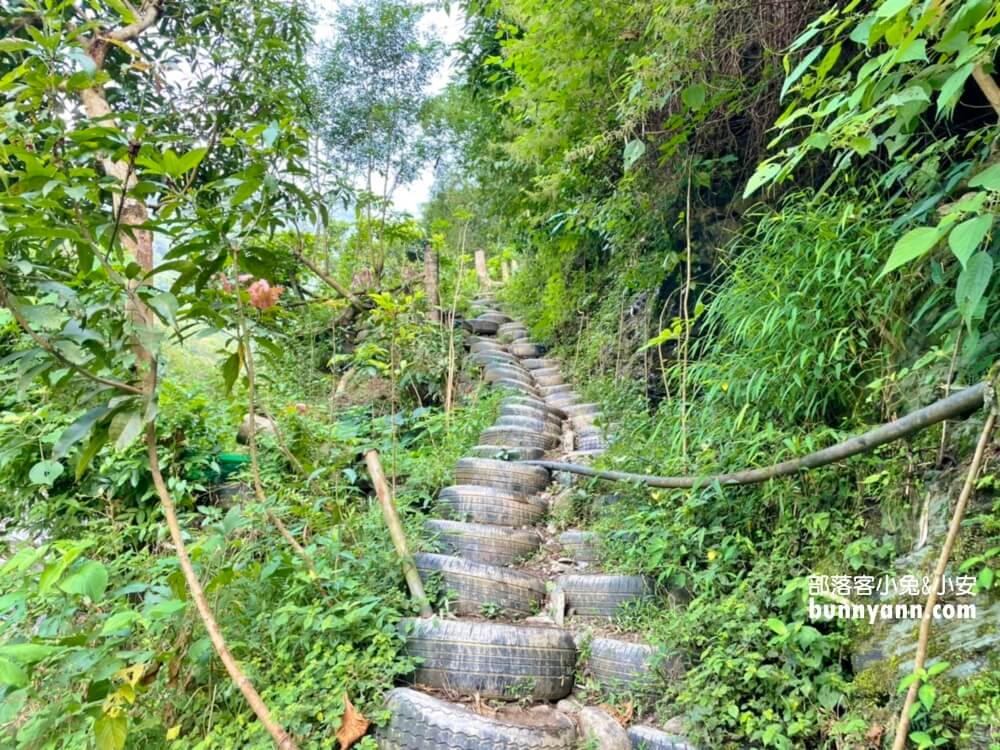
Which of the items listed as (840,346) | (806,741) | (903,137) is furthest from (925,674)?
(903,137)

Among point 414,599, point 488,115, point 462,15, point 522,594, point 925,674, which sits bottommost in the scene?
point 522,594

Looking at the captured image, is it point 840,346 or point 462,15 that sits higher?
point 462,15

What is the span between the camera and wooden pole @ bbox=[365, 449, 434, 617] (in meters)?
2.16

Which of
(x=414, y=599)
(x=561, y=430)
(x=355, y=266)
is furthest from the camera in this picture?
(x=355, y=266)

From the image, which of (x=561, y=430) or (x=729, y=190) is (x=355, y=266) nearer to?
(x=561, y=430)

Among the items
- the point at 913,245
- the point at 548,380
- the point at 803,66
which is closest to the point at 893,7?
the point at 803,66

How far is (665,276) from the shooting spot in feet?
11.8

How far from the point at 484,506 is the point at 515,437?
0.89 metres

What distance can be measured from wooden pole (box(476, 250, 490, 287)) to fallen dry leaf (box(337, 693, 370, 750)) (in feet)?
33.2

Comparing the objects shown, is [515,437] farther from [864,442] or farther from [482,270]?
[482,270]

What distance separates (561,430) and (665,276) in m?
1.56

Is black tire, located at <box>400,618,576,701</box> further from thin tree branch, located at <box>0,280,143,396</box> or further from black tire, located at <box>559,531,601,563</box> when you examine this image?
thin tree branch, located at <box>0,280,143,396</box>

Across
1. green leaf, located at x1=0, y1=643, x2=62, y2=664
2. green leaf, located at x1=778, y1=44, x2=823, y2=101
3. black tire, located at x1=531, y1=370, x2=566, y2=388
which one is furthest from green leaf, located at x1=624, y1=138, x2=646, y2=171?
black tire, located at x1=531, y1=370, x2=566, y2=388

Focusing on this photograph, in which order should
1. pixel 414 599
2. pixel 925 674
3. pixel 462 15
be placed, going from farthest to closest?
pixel 462 15, pixel 414 599, pixel 925 674
